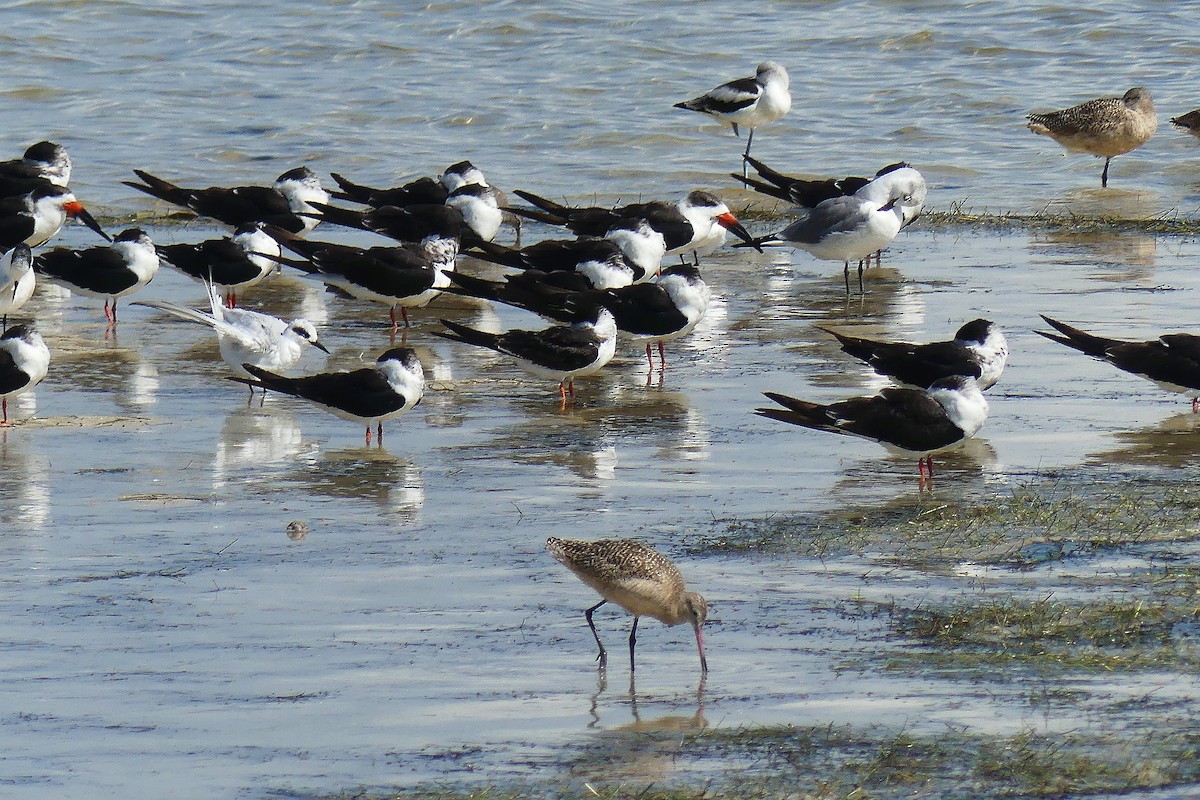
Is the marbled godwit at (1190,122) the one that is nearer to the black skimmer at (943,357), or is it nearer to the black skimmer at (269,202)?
the black skimmer at (269,202)

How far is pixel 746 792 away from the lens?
464cm

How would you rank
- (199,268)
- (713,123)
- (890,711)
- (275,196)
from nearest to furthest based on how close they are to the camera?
(890,711)
(199,268)
(275,196)
(713,123)

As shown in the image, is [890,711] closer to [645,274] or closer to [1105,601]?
[1105,601]

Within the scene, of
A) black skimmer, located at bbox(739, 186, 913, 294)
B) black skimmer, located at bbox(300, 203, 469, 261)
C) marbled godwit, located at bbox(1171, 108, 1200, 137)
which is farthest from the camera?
marbled godwit, located at bbox(1171, 108, 1200, 137)

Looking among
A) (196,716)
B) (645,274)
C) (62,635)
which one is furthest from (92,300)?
(196,716)

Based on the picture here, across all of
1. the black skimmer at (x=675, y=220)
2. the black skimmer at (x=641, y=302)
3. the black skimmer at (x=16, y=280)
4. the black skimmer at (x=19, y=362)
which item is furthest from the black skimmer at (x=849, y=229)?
the black skimmer at (x=19, y=362)

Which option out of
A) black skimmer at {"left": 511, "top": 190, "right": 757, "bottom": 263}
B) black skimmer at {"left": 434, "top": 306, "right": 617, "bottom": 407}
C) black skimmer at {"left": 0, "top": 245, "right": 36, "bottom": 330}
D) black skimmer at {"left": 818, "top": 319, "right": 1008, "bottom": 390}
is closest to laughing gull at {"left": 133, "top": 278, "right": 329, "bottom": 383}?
black skimmer at {"left": 434, "top": 306, "right": 617, "bottom": 407}

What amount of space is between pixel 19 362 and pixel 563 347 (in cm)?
284

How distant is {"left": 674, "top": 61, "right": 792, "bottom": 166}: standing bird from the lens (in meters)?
19.5

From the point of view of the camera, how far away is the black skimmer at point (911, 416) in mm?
8070

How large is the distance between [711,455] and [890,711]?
3.55m

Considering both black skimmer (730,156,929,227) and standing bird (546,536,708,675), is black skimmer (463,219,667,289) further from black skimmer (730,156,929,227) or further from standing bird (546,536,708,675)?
standing bird (546,536,708,675)

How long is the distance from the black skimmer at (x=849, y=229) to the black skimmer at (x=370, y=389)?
450 centimetres

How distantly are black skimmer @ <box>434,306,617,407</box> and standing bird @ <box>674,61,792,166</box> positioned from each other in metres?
9.64
